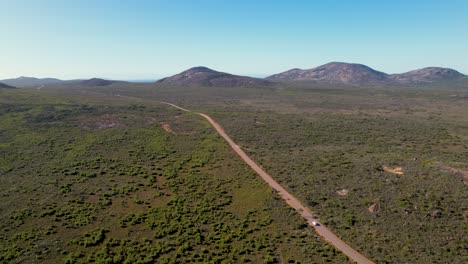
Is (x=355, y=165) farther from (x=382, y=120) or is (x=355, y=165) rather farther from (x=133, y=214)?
(x=382, y=120)

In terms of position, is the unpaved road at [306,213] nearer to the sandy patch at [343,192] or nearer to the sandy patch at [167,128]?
the sandy patch at [343,192]

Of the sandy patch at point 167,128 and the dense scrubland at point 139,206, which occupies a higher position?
the sandy patch at point 167,128

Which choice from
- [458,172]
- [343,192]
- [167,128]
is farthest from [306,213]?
[167,128]

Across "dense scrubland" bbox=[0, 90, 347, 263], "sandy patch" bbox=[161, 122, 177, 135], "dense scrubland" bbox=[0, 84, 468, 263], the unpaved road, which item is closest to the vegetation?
"dense scrubland" bbox=[0, 84, 468, 263]

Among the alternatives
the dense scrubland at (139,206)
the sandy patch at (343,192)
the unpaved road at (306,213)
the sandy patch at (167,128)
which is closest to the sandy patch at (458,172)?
the sandy patch at (343,192)

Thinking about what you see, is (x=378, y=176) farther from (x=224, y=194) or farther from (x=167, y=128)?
(x=167, y=128)

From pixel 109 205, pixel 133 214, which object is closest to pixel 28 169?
pixel 109 205
